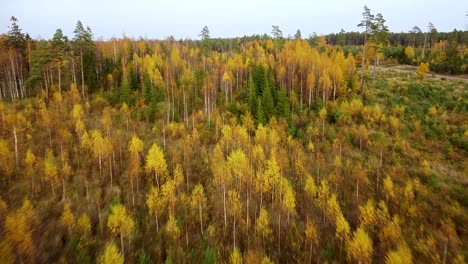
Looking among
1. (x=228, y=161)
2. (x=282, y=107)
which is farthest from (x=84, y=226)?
(x=282, y=107)

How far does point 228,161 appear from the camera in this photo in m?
43.5

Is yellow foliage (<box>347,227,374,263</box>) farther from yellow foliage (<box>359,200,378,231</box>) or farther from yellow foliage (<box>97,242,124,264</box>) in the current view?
yellow foliage (<box>97,242,124,264</box>)

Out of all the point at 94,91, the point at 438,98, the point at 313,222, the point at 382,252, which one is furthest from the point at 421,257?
the point at 94,91

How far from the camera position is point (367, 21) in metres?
59.7

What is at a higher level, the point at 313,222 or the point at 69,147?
the point at 69,147

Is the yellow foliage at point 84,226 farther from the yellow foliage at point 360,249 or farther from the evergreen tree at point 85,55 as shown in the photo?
the evergreen tree at point 85,55

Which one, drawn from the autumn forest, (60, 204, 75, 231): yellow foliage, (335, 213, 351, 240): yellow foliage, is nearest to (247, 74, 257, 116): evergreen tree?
the autumn forest

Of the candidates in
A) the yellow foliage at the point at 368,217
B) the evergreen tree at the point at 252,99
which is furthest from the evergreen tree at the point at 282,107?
the yellow foliage at the point at 368,217

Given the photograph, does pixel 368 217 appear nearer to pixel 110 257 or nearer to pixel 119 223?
pixel 110 257

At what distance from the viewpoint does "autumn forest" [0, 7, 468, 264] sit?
95.1 feet

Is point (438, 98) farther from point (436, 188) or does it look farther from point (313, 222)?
point (313, 222)

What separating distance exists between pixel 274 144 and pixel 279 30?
168ft

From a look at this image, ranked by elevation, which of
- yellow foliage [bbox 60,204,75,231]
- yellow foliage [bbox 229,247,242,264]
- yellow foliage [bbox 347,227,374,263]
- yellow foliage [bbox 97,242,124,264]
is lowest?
yellow foliage [bbox 229,247,242,264]

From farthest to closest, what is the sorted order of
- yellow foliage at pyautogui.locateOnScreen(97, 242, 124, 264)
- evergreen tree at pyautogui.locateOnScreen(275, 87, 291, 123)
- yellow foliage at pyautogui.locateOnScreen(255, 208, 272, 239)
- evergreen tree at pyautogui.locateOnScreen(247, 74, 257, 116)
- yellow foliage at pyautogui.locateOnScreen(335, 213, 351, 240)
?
evergreen tree at pyautogui.locateOnScreen(247, 74, 257, 116) → evergreen tree at pyautogui.locateOnScreen(275, 87, 291, 123) → yellow foliage at pyautogui.locateOnScreen(255, 208, 272, 239) → yellow foliage at pyautogui.locateOnScreen(335, 213, 351, 240) → yellow foliage at pyautogui.locateOnScreen(97, 242, 124, 264)
